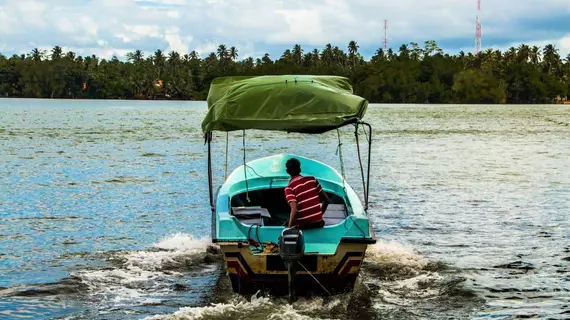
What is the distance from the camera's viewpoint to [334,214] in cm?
1186

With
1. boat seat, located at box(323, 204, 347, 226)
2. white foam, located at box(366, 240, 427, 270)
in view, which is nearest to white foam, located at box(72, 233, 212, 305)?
boat seat, located at box(323, 204, 347, 226)

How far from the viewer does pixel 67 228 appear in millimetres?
17000

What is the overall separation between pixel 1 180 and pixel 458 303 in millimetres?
18015

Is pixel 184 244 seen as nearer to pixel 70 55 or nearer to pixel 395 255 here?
pixel 395 255

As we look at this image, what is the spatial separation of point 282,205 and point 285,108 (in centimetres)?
248

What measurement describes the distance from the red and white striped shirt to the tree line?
143059 millimetres

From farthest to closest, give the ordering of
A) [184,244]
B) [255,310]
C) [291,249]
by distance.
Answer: [184,244], [255,310], [291,249]

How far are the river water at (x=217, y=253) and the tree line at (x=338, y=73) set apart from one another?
12578 centimetres

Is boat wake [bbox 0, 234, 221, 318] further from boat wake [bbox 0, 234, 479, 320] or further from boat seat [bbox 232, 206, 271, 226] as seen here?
boat seat [bbox 232, 206, 271, 226]

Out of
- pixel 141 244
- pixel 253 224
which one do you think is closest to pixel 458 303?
pixel 253 224

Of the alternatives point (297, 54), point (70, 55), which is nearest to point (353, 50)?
point (297, 54)

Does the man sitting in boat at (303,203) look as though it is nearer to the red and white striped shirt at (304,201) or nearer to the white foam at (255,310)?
the red and white striped shirt at (304,201)

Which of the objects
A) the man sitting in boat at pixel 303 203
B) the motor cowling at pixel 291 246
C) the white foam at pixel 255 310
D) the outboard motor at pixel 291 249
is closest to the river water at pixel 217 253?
the white foam at pixel 255 310

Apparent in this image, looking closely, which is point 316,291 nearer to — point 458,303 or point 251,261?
point 251,261
